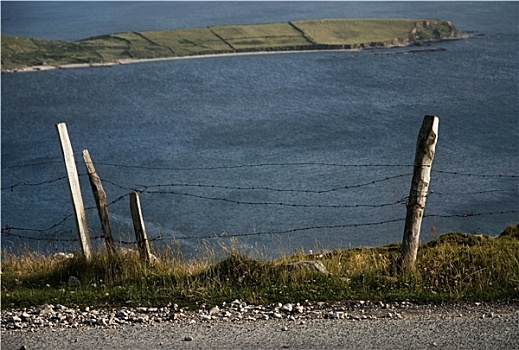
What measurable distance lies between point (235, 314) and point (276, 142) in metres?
47.0

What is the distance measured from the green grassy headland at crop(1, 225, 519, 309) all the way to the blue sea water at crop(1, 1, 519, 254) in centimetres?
110

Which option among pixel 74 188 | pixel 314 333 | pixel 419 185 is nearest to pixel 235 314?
pixel 314 333

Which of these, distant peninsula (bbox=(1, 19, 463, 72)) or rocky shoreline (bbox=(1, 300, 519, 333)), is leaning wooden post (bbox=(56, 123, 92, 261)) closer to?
rocky shoreline (bbox=(1, 300, 519, 333))

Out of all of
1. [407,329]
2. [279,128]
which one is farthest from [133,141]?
[407,329]

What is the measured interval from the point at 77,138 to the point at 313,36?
58603mm

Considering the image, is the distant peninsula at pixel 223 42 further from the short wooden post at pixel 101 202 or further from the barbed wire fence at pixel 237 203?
the short wooden post at pixel 101 202

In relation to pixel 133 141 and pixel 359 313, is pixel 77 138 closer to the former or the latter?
pixel 133 141

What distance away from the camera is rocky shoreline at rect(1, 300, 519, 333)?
896 centimetres

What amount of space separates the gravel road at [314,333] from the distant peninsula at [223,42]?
322 ft

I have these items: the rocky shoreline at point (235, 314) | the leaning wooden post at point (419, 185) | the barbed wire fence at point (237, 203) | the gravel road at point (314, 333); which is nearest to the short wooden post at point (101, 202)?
the barbed wire fence at point (237, 203)

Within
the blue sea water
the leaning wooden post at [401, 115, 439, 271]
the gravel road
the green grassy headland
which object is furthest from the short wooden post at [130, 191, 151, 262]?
the leaning wooden post at [401, 115, 439, 271]

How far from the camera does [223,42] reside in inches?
4491

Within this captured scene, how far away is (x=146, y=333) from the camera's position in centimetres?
867

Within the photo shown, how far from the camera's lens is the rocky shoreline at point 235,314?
8.96 meters
